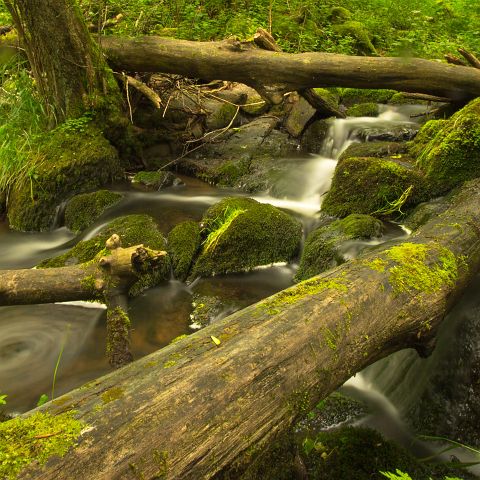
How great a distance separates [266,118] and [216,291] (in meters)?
5.36

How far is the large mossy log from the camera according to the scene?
6.82 metres

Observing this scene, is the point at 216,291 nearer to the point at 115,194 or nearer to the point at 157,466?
the point at 115,194

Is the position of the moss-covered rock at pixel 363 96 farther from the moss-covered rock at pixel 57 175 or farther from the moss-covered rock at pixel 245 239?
the moss-covered rock at pixel 57 175

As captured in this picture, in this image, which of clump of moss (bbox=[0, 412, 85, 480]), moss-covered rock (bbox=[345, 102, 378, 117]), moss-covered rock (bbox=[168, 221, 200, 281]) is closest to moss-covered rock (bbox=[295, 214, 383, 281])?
moss-covered rock (bbox=[168, 221, 200, 281])

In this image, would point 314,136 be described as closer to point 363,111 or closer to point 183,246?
point 363,111

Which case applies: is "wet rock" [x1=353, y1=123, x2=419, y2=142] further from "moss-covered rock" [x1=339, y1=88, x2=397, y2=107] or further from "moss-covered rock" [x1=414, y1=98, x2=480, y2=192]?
"moss-covered rock" [x1=414, y1=98, x2=480, y2=192]

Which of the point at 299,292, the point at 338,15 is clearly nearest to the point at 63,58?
the point at 299,292

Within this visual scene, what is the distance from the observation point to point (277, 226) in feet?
18.0

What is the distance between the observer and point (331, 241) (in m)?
4.86

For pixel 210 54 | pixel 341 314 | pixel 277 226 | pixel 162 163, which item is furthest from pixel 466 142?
pixel 162 163

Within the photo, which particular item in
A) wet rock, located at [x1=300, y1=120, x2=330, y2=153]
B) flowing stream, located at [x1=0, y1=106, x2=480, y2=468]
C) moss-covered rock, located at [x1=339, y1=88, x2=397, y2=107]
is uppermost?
moss-covered rock, located at [x1=339, y1=88, x2=397, y2=107]

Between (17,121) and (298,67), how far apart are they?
13.6ft

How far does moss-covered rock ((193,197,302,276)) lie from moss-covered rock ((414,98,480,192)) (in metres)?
1.65

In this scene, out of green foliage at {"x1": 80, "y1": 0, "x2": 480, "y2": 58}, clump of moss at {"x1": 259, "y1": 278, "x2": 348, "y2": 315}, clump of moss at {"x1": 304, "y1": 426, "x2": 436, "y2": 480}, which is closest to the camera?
clump of moss at {"x1": 259, "y1": 278, "x2": 348, "y2": 315}
